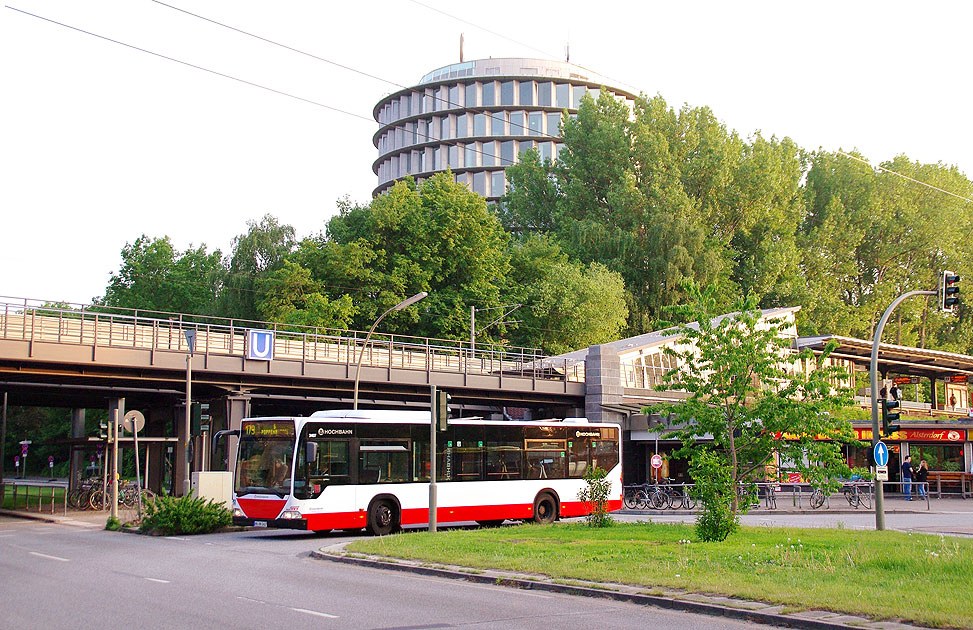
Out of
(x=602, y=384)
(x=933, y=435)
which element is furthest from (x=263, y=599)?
(x=602, y=384)

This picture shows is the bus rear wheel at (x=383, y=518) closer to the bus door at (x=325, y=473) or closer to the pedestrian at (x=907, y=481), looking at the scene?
the bus door at (x=325, y=473)

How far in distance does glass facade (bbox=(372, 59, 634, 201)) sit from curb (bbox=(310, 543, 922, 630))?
105m

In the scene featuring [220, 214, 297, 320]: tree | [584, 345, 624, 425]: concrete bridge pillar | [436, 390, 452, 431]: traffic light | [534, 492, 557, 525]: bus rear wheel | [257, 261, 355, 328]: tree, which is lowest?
[534, 492, 557, 525]: bus rear wheel

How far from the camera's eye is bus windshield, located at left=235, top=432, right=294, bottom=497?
2405 cm

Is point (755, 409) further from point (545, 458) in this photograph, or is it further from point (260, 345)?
point (260, 345)

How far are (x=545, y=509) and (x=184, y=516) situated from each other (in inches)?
397

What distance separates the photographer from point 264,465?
2448cm

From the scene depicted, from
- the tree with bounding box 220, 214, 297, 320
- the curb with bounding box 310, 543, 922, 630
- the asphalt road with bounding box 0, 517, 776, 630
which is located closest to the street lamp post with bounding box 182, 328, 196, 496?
the asphalt road with bounding box 0, 517, 776, 630

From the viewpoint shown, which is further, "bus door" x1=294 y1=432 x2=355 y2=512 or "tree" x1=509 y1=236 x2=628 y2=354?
→ "tree" x1=509 y1=236 x2=628 y2=354

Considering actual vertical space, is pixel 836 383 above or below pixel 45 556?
above

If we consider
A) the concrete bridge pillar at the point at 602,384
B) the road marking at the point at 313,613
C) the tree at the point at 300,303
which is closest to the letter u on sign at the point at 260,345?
the tree at the point at 300,303

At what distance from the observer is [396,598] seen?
1304 centimetres

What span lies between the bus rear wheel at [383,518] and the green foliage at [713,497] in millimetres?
8639

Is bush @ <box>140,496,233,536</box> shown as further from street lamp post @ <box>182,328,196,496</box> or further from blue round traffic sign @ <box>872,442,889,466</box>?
blue round traffic sign @ <box>872,442,889,466</box>
